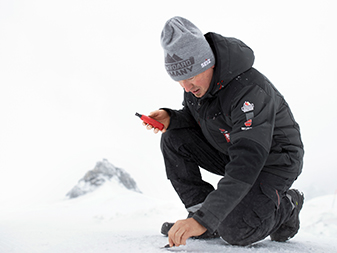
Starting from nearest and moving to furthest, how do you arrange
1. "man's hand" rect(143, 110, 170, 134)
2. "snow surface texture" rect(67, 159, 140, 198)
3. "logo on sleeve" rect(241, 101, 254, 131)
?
"logo on sleeve" rect(241, 101, 254, 131), "man's hand" rect(143, 110, 170, 134), "snow surface texture" rect(67, 159, 140, 198)

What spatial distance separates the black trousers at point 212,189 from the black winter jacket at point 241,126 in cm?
8

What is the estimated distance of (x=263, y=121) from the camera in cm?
103

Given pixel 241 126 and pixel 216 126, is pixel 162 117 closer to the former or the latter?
pixel 216 126

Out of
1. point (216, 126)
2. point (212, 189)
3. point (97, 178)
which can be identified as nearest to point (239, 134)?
point (216, 126)

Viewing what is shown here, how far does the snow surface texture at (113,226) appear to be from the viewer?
1112 mm

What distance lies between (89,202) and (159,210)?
561 mm

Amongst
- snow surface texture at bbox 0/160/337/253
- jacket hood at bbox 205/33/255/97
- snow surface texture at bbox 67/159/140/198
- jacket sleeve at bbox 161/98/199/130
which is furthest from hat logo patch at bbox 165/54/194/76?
snow surface texture at bbox 67/159/140/198

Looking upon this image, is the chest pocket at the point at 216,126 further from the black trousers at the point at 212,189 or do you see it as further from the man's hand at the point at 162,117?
the man's hand at the point at 162,117

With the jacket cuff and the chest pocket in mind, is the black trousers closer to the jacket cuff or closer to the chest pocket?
the chest pocket

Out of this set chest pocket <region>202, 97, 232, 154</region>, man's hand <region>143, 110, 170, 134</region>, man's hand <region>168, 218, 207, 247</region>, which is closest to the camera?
man's hand <region>168, 218, 207, 247</region>

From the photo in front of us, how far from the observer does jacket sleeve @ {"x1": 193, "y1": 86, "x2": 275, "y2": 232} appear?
3.06 ft

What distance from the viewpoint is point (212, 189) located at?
145 cm

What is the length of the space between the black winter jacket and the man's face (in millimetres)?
28

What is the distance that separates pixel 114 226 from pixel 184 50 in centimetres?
125
